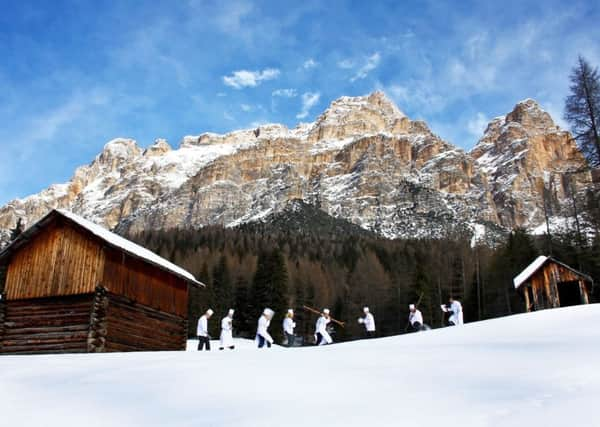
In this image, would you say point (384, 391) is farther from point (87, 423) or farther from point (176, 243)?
point (176, 243)

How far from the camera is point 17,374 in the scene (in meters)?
9.85

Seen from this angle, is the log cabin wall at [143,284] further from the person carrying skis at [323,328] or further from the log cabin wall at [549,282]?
the log cabin wall at [549,282]

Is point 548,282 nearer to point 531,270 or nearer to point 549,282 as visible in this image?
point 549,282

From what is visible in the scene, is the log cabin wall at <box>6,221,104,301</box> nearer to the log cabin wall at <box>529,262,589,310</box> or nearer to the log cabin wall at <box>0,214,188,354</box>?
the log cabin wall at <box>0,214,188,354</box>

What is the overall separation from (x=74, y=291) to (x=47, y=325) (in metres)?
2.19

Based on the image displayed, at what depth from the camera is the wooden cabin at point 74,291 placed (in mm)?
21781

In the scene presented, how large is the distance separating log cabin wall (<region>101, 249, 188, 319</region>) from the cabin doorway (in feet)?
67.6

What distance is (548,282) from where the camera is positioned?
28281 mm

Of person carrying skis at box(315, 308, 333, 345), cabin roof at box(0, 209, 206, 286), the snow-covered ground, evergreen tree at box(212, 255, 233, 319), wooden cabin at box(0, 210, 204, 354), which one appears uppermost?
evergreen tree at box(212, 255, 233, 319)

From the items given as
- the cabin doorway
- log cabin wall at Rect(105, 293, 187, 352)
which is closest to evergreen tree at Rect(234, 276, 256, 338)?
log cabin wall at Rect(105, 293, 187, 352)

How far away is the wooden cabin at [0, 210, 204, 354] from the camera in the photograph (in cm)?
2178

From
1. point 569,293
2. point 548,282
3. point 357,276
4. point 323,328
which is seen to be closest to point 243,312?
point 357,276

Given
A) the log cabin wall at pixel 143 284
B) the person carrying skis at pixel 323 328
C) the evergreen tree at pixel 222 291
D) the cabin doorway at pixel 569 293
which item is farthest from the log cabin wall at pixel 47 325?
the evergreen tree at pixel 222 291

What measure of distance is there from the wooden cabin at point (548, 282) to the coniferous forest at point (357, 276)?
10863 mm
